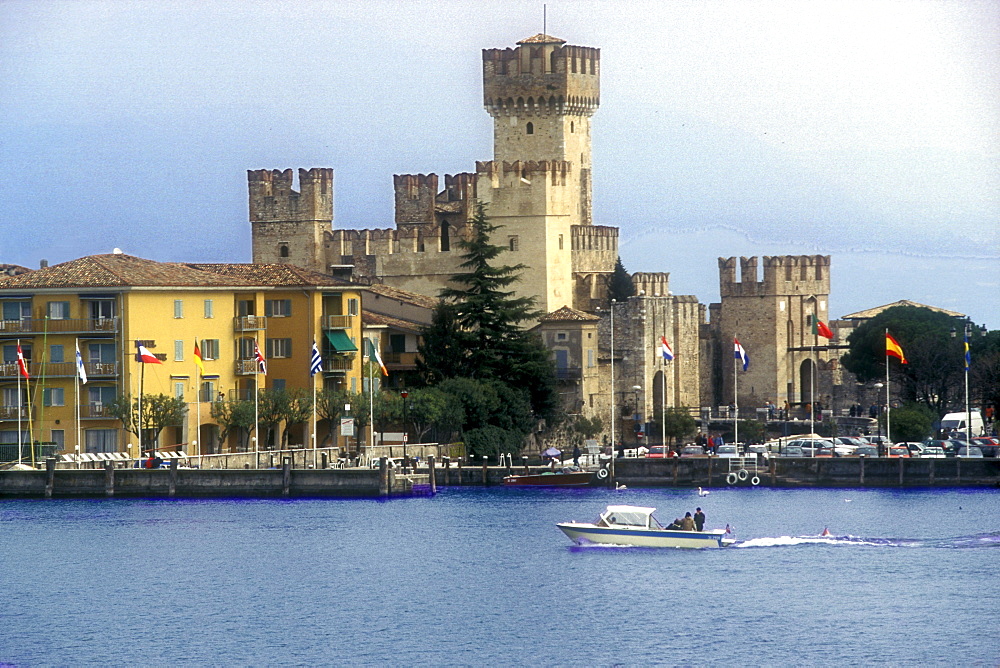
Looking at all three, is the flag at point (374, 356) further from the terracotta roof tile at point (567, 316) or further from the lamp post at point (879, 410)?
the lamp post at point (879, 410)

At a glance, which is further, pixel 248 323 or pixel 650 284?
pixel 650 284

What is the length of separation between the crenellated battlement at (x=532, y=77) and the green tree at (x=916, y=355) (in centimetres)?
1757

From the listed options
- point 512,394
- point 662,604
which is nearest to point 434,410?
point 512,394

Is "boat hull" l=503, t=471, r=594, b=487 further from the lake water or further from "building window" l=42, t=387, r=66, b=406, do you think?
"building window" l=42, t=387, r=66, b=406

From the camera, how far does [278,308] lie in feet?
269

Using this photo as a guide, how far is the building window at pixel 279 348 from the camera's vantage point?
8231 cm

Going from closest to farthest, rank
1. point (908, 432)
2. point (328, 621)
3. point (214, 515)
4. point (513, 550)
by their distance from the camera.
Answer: point (328, 621) → point (513, 550) → point (214, 515) → point (908, 432)

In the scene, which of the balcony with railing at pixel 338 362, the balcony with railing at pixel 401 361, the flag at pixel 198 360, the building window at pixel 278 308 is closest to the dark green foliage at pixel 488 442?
→ the balcony with railing at pixel 338 362

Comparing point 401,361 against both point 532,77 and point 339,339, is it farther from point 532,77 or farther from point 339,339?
point 532,77

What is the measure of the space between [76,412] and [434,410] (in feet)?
39.4

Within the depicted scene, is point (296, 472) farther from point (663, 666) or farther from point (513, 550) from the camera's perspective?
point (663, 666)

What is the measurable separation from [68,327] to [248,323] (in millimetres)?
6302

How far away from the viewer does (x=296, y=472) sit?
243 feet

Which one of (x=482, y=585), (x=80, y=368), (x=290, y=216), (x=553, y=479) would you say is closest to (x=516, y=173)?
(x=290, y=216)
